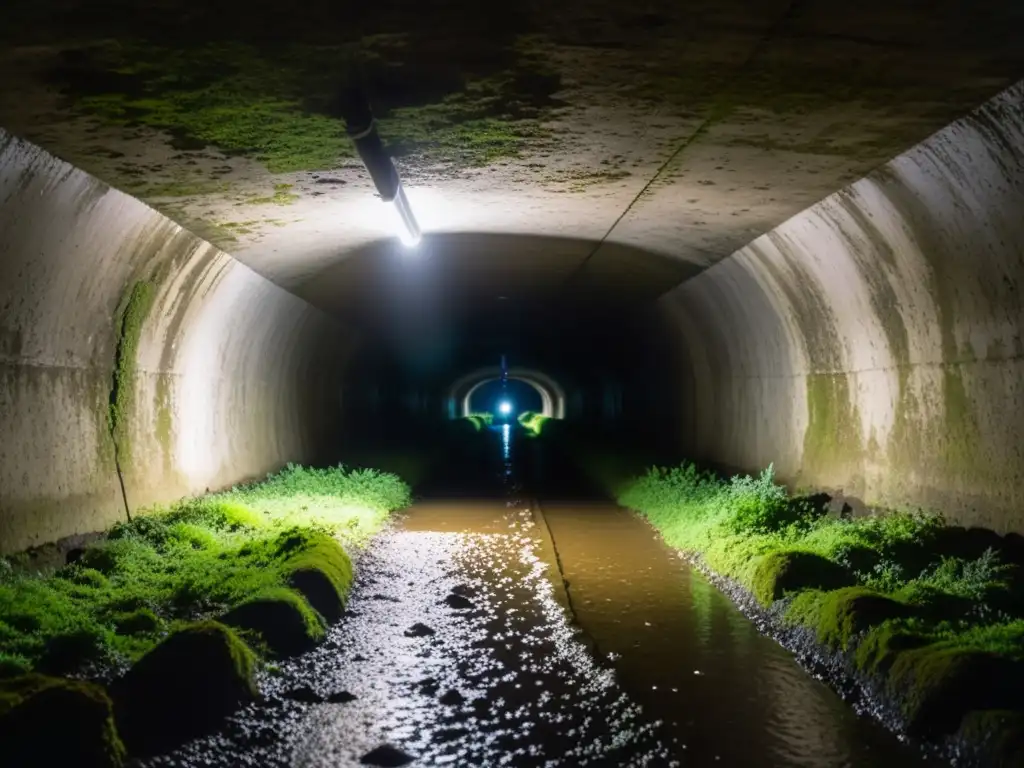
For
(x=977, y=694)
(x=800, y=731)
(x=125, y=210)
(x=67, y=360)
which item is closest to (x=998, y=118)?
(x=977, y=694)

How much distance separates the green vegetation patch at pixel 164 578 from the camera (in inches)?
242

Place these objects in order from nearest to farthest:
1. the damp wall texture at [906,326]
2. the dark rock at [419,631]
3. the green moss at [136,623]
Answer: the green moss at [136,623], the dark rock at [419,631], the damp wall texture at [906,326]

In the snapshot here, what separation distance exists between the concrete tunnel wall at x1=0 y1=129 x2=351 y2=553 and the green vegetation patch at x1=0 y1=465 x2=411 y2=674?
0.51 m

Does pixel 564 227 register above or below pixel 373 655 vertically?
above

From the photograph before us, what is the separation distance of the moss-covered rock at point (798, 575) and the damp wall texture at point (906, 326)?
136 cm

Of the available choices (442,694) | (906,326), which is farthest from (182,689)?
(906,326)

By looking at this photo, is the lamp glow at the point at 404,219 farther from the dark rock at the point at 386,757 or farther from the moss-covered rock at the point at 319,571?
the dark rock at the point at 386,757

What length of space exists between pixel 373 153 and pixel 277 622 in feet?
10.6

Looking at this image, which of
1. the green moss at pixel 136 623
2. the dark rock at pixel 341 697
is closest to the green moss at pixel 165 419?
the green moss at pixel 136 623

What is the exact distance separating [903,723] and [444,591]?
448 cm

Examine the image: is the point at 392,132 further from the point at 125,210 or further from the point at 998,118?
the point at 998,118

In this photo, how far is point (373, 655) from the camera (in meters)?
6.77

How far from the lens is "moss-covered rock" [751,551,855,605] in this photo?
7.84 metres

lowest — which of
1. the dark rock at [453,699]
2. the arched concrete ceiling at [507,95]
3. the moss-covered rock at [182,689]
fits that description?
the dark rock at [453,699]
